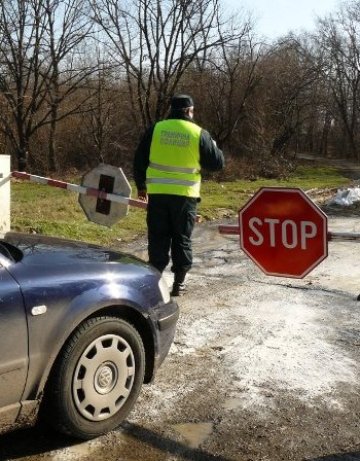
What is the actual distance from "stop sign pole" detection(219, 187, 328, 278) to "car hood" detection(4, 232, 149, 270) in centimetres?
125

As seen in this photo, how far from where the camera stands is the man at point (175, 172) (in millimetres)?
5680

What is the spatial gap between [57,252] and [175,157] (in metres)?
2.56

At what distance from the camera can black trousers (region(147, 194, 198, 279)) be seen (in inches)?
227

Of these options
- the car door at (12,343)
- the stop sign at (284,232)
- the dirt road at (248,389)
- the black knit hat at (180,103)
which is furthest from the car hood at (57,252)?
the black knit hat at (180,103)

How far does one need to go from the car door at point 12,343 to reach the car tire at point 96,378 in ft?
0.78

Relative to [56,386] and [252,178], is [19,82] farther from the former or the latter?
[56,386]

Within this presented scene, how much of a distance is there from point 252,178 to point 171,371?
778 inches

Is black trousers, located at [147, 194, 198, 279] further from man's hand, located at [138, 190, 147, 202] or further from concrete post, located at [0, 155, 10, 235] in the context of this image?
concrete post, located at [0, 155, 10, 235]

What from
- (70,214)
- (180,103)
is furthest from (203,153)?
(70,214)

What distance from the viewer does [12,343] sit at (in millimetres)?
2729

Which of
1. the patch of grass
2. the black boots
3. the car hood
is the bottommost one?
the black boots

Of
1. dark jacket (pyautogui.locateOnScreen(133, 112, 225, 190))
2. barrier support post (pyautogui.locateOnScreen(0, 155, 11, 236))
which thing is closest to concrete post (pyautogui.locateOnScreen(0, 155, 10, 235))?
barrier support post (pyautogui.locateOnScreen(0, 155, 11, 236))

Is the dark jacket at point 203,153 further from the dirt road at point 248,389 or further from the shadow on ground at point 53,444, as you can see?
the shadow on ground at point 53,444

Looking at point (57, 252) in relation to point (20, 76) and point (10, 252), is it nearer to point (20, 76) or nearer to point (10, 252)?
point (10, 252)
